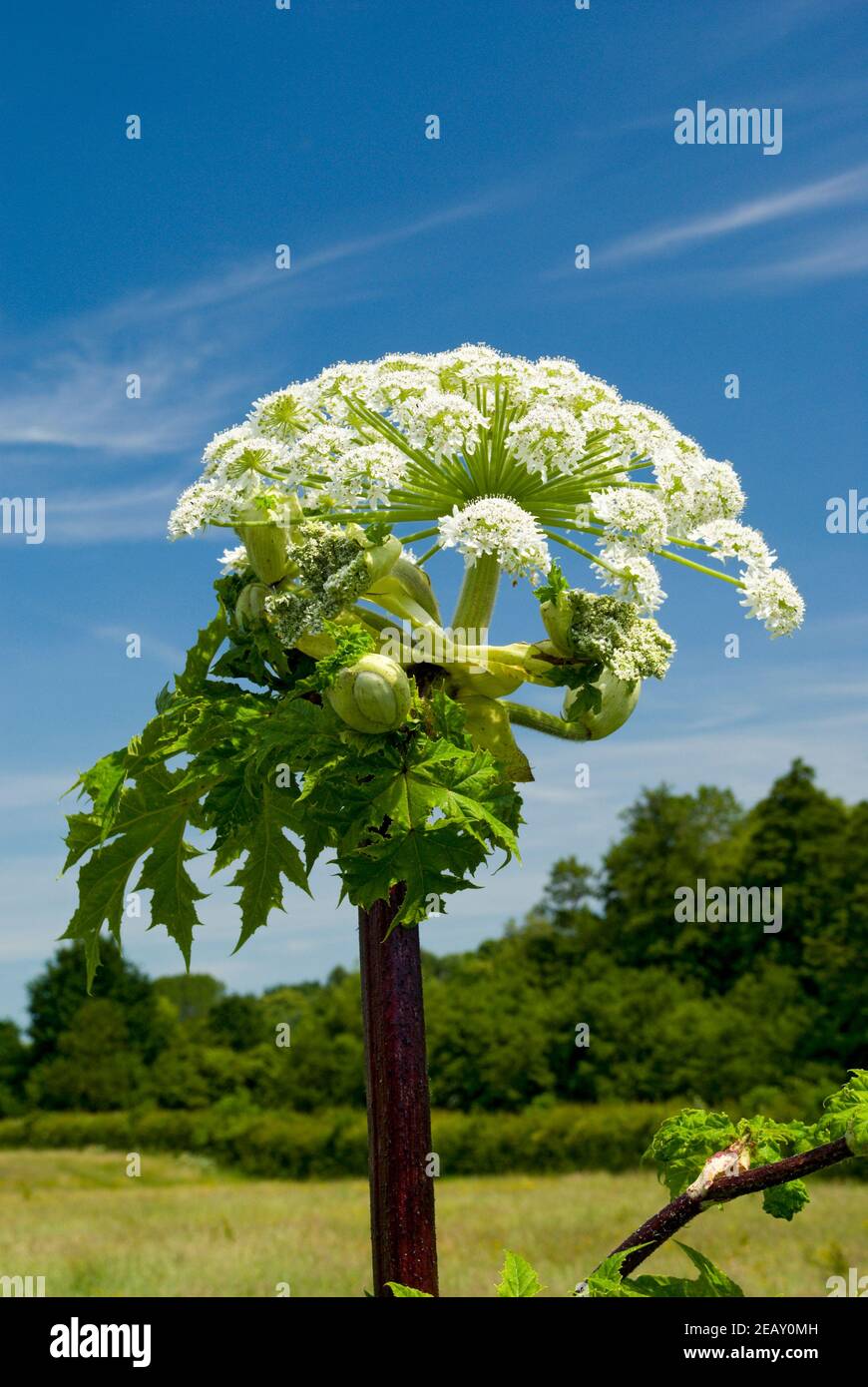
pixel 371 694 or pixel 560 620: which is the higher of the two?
pixel 560 620

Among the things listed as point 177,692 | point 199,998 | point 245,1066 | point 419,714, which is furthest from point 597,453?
A: point 199,998

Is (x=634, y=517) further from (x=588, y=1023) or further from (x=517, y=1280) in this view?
(x=588, y=1023)

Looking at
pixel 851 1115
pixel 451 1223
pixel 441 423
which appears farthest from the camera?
pixel 451 1223

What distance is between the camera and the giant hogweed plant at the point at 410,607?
2875mm

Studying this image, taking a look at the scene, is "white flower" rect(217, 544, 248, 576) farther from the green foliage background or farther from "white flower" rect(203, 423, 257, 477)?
the green foliage background

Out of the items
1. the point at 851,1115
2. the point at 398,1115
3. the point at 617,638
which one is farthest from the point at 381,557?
the point at 851,1115

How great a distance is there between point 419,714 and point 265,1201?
29.4m

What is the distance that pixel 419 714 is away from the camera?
120 inches

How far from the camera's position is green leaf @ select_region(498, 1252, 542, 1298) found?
303 cm

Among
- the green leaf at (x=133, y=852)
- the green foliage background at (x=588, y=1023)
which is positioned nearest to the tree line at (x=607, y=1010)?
the green foliage background at (x=588, y=1023)

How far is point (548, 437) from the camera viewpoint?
3098 mm

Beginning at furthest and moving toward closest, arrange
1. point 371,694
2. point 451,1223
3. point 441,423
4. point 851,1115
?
point 451,1223 → point 441,423 → point 851,1115 → point 371,694

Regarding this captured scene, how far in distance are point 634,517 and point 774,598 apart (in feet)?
1.65

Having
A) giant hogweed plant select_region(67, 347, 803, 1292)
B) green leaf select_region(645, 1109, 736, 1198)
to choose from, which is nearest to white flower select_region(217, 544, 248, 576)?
giant hogweed plant select_region(67, 347, 803, 1292)
